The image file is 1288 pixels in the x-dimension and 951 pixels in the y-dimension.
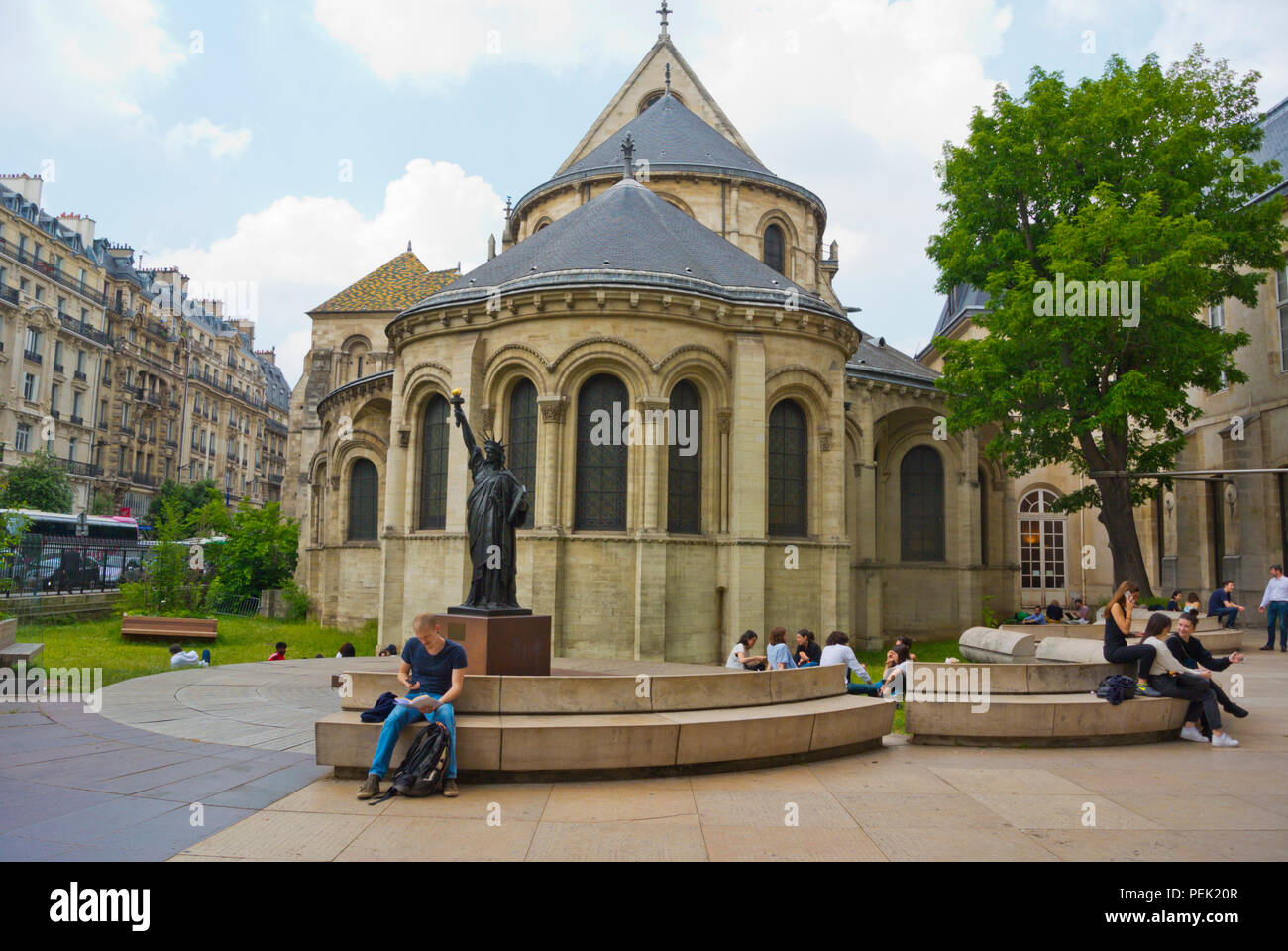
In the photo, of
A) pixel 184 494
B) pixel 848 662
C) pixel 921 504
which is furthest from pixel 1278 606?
pixel 184 494

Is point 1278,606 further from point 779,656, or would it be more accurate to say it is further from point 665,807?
point 665,807

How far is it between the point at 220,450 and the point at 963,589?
62.4 metres

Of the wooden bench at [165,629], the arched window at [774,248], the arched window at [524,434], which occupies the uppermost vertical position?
the arched window at [774,248]

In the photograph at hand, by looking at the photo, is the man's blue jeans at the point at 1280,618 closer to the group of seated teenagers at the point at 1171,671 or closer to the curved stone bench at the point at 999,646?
the curved stone bench at the point at 999,646

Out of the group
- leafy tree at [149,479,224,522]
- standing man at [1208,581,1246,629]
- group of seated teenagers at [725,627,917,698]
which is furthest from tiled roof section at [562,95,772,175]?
leafy tree at [149,479,224,522]

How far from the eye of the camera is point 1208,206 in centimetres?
2138

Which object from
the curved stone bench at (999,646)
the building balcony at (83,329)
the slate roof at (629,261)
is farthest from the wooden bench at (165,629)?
the building balcony at (83,329)

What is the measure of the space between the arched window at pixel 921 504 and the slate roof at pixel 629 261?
26.1 ft

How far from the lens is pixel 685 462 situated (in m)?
20.7

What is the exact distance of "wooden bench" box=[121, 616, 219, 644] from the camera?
21.2m

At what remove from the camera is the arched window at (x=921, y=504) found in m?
28.2

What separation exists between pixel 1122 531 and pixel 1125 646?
13.0 m

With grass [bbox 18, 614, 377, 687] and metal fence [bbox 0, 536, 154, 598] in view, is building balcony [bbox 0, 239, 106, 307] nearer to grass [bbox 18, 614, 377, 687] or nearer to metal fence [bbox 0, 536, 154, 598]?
metal fence [bbox 0, 536, 154, 598]
